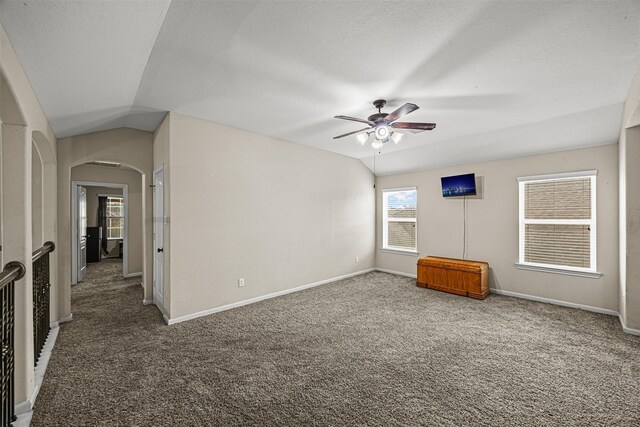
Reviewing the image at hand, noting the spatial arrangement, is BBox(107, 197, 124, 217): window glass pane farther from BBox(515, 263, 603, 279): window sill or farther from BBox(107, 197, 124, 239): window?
BBox(515, 263, 603, 279): window sill

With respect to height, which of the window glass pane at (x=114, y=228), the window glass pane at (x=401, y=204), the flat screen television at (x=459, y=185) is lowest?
the window glass pane at (x=114, y=228)

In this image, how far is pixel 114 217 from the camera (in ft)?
30.5

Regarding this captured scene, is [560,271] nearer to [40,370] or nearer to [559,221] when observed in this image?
[559,221]

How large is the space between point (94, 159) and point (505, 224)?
21.1 feet

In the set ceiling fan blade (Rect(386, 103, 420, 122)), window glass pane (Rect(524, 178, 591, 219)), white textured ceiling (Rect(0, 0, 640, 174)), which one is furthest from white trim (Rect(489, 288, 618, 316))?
ceiling fan blade (Rect(386, 103, 420, 122))

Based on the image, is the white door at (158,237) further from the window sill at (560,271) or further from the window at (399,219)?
→ the window sill at (560,271)

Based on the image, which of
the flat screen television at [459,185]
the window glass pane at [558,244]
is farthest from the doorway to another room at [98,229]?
the window glass pane at [558,244]

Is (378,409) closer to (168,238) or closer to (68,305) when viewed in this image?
(168,238)

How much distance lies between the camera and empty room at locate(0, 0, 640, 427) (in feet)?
6.05

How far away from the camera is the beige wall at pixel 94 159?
358cm

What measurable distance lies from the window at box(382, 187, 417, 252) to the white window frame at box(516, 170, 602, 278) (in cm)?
189

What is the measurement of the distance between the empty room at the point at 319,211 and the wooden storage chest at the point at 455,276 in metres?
0.04

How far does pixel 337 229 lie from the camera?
5.67 meters

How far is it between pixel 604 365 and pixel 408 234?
3.79m
